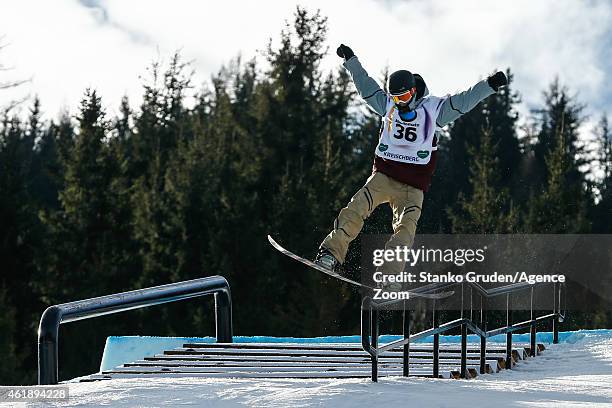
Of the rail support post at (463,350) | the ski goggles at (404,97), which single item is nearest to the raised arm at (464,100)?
the ski goggles at (404,97)

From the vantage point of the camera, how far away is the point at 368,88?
296 inches

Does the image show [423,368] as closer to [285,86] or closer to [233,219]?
[233,219]

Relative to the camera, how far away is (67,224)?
28016 millimetres

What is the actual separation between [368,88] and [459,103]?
754 mm

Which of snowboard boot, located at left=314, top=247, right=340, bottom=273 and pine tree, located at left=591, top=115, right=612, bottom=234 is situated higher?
pine tree, located at left=591, top=115, right=612, bottom=234

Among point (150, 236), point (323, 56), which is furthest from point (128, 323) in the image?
point (323, 56)

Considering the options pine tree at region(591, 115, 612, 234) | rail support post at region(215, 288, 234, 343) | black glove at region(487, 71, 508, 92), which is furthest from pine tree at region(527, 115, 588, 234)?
black glove at region(487, 71, 508, 92)

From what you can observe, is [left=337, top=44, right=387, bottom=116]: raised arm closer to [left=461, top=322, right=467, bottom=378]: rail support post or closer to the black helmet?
the black helmet

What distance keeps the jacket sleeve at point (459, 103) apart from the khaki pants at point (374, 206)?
2.04 ft

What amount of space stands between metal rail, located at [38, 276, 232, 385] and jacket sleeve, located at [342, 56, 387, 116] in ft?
8.22

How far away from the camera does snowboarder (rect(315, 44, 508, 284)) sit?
719 centimetres

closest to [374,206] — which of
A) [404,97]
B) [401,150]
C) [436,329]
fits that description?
[401,150]

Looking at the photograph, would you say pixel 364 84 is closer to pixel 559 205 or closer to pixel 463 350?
pixel 463 350

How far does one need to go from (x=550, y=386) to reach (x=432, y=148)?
220 cm
